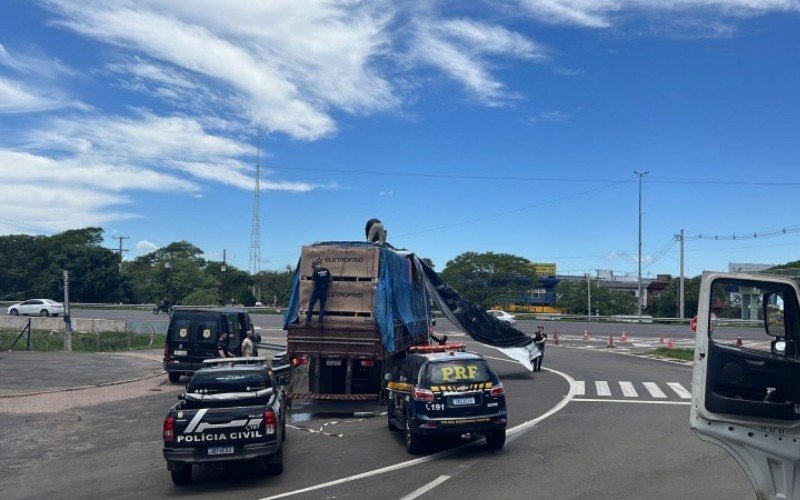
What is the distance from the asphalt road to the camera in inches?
393

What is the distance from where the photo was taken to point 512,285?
285 ft

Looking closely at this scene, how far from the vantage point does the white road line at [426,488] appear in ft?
31.1

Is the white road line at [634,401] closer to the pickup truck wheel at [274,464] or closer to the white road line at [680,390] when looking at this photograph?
the white road line at [680,390]

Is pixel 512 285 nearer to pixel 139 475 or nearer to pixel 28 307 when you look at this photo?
pixel 28 307

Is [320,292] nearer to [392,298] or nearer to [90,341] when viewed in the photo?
[392,298]

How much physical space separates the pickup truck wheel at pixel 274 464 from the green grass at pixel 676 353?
85.7ft

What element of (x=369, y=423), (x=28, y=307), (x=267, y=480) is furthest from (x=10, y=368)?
(x=28, y=307)

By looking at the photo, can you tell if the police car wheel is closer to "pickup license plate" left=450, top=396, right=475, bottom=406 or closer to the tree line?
"pickup license plate" left=450, top=396, right=475, bottom=406

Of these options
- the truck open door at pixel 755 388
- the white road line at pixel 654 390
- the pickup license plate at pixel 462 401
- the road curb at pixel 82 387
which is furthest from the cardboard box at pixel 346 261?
the truck open door at pixel 755 388

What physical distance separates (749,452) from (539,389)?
15.6 meters

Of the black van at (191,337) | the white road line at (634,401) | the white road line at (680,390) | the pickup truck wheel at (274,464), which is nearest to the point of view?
the pickup truck wheel at (274,464)

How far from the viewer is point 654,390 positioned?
71.0 feet

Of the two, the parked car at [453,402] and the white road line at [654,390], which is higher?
the parked car at [453,402]

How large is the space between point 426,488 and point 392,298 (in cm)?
870
